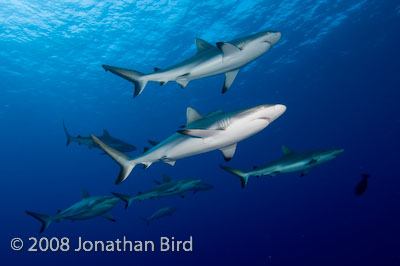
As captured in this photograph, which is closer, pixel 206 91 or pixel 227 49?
pixel 227 49

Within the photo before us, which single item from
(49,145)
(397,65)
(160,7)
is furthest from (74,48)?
(49,145)

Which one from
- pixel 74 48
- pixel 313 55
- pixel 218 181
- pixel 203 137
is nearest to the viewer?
pixel 203 137

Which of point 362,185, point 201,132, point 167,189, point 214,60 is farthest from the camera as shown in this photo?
point 167,189

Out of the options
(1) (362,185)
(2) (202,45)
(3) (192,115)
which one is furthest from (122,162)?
(1) (362,185)

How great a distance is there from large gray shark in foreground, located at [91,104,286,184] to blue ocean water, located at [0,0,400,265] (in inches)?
694

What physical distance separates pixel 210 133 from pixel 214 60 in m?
2.16

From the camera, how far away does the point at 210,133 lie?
10.6ft

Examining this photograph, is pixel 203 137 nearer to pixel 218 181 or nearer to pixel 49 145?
pixel 49 145

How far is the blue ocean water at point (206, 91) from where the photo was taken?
20.8 metres

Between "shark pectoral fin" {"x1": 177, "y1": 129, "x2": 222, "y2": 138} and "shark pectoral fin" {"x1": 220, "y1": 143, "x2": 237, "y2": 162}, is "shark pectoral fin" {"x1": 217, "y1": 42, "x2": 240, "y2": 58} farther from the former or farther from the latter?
"shark pectoral fin" {"x1": 177, "y1": 129, "x2": 222, "y2": 138}

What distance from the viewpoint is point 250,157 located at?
66.0m

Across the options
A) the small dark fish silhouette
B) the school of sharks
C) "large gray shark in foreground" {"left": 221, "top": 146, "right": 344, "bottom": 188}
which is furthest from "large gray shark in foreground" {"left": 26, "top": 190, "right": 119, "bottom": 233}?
the small dark fish silhouette

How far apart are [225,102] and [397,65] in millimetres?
22240

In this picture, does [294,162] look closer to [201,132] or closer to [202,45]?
[202,45]
